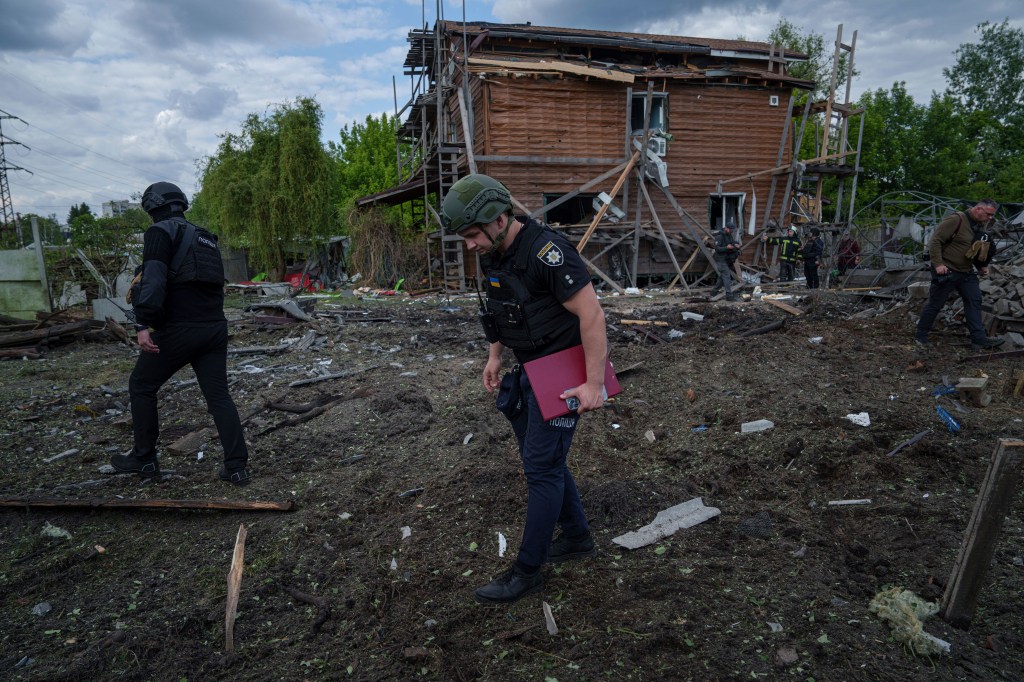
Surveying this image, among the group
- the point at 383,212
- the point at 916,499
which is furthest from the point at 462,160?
the point at 916,499

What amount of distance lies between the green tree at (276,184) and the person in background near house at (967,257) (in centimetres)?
2010

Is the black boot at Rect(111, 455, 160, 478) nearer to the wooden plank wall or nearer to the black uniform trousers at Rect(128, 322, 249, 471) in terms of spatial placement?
the black uniform trousers at Rect(128, 322, 249, 471)

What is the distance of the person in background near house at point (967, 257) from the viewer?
21.9 ft

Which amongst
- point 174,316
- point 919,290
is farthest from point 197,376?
point 919,290

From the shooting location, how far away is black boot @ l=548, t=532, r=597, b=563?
9.78 feet

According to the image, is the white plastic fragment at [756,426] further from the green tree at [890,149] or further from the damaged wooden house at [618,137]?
the green tree at [890,149]

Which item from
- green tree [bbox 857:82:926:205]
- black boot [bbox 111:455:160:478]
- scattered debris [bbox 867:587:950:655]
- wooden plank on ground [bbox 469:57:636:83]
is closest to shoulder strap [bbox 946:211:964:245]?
scattered debris [bbox 867:587:950:655]

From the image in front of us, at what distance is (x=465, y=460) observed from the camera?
14.5 ft

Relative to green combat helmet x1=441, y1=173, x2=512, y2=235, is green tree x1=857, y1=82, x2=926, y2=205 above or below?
above

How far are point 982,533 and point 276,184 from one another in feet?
76.7

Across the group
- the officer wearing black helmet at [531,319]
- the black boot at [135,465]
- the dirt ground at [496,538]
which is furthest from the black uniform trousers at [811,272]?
the black boot at [135,465]

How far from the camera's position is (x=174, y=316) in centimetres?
382

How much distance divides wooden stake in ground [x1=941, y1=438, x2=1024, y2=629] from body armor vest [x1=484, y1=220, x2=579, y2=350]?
1.69 metres

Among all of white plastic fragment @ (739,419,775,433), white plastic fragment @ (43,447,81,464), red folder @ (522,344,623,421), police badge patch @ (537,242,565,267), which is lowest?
white plastic fragment @ (43,447,81,464)
